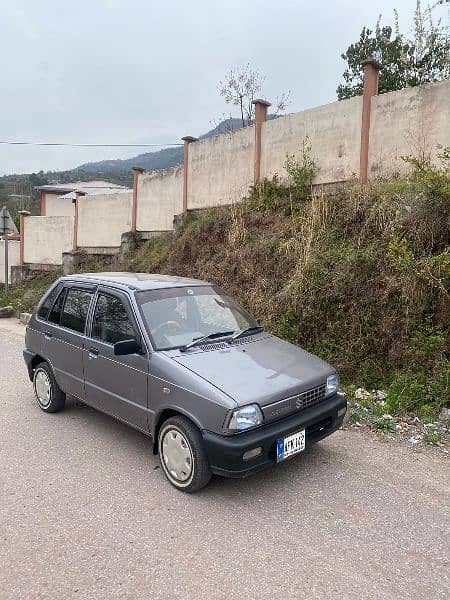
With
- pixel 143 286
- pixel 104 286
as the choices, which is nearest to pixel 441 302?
pixel 143 286

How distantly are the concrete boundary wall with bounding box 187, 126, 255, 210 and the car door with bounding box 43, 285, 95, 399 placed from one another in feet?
22.0

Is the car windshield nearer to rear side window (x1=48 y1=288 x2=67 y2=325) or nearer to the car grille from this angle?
the car grille

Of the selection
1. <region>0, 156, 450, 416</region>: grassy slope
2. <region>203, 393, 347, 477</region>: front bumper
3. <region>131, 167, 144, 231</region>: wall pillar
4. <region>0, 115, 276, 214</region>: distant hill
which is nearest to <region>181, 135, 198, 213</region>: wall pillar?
<region>131, 167, 144, 231</region>: wall pillar

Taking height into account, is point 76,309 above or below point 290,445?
above

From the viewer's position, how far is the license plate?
3361 millimetres

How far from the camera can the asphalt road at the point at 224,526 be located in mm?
2535

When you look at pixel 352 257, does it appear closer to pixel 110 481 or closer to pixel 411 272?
pixel 411 272

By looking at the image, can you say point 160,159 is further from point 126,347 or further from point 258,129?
point 126,347

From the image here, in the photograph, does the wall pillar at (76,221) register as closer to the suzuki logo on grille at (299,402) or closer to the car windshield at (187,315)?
the car windshield at (187,315)

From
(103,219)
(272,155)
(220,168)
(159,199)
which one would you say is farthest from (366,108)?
(103,219)

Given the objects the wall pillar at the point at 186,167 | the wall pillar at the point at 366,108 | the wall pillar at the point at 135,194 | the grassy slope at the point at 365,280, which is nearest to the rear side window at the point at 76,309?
the grassy slope at the point at 365,280

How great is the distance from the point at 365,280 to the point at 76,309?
149 inches

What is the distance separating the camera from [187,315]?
431 centimetres

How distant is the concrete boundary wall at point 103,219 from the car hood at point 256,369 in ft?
38.0
